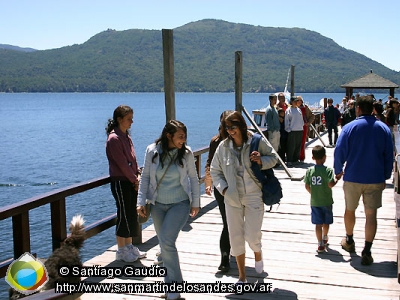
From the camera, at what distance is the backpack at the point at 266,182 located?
493 centimetres

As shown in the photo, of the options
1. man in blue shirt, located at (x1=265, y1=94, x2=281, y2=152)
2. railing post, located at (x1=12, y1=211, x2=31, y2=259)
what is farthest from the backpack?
man in blue shirt, located at (x1=265, y1=94, x2=281, y2=152)

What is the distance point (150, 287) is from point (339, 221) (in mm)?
3640

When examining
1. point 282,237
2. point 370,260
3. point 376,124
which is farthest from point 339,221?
point 376,124

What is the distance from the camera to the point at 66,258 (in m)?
4.45

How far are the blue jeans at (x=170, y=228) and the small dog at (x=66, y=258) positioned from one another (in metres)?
0.71

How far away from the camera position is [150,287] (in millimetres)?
5207

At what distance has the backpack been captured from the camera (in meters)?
4.93

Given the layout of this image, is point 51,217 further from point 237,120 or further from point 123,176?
point 237,120

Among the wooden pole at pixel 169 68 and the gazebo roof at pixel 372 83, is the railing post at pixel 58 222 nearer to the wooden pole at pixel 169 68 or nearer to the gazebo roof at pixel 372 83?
the wooden pole at pixel 169 68

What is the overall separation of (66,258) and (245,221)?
1.70m

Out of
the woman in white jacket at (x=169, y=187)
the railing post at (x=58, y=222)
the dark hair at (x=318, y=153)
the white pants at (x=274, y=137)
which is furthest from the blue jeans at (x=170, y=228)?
the white pants at (x=274, y=137)

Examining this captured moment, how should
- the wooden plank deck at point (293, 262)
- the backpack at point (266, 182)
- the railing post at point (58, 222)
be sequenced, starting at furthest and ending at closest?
the railing post at point (58, 222) → the wooden plank deck at point (293, 262) → the backpack at point (266, 182)

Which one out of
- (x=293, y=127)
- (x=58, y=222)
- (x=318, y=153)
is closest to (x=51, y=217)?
(x=58, y=222)

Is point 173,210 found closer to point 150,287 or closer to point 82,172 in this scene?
point 150,287
